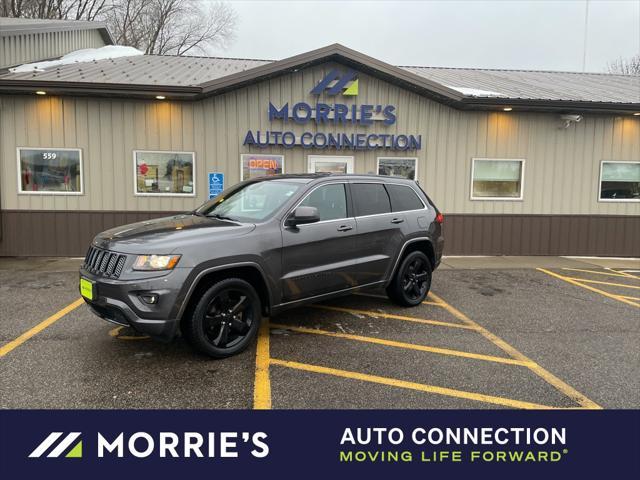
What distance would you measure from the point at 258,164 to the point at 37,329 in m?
Answer: 5.96

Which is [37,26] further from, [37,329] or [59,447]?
[59,447]

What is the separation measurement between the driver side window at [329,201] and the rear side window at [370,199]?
0.20m

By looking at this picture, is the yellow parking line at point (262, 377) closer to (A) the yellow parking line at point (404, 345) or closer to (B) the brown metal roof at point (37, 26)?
(A) the yellow parking line at point (404, 345)

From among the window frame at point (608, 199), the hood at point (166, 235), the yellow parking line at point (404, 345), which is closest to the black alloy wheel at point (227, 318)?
the hood at point (166, 235)

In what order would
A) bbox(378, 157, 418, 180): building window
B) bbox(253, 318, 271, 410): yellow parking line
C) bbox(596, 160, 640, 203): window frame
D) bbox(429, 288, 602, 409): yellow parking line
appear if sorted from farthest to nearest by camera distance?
bbox(596, 160, 640, 203): window frame < bbox(378, 157, 418, 180): building window < bbox(429, 288, 602, 409): yellow parking line < bbox(253, 318, 271, 410): yellow parking line

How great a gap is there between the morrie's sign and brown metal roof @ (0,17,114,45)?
247 inches

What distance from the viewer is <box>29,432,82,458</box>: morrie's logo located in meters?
2.64

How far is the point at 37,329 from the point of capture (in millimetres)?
5055

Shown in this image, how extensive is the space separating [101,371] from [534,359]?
4118mm

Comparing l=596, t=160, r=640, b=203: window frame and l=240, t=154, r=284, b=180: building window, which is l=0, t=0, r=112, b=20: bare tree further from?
l=596, t=160, r=640, b=203: window frame

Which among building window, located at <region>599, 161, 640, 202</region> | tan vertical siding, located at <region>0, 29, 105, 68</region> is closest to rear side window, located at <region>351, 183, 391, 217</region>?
building window, located at <region>599, 161, 640, 202</region>

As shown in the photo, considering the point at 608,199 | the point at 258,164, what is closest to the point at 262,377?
the point at 258,164

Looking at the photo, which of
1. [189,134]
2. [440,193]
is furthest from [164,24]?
[440,193]

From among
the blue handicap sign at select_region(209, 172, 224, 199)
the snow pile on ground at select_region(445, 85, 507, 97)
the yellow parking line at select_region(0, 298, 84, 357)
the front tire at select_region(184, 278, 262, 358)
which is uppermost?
the snow pile on ground at select_region(445, 85, 507, 97)
